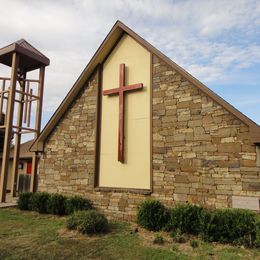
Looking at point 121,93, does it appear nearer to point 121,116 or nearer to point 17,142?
point 121,116

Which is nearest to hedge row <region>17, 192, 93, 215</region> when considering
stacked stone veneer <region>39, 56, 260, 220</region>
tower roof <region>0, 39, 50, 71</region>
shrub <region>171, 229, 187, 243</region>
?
stacked stone veneer <region>39, 56, 260, 220</region>

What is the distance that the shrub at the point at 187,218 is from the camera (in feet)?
26.0

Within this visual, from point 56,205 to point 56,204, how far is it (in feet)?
0.13

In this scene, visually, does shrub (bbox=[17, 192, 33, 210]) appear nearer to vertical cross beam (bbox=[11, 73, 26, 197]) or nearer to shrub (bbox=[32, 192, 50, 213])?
shrub (bbox=[32, 192, 50, 213])

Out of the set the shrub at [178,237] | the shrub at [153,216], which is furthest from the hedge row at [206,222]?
the shrub at [178,237]

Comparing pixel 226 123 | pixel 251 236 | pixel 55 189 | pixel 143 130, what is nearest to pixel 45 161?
pixel 55 189

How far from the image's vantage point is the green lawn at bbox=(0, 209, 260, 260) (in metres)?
6.31

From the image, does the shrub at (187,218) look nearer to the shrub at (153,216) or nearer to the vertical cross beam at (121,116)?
the shrub at (153,216)

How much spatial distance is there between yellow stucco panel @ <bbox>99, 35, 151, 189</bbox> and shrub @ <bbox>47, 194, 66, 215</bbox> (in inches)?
65.6

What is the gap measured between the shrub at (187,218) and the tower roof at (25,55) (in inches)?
482

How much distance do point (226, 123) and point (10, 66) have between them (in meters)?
13.4

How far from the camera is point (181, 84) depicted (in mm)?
9789

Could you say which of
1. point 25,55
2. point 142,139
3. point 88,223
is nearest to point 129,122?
point 142,139

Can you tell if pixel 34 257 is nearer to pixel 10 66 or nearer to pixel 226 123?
pixel 226 123
